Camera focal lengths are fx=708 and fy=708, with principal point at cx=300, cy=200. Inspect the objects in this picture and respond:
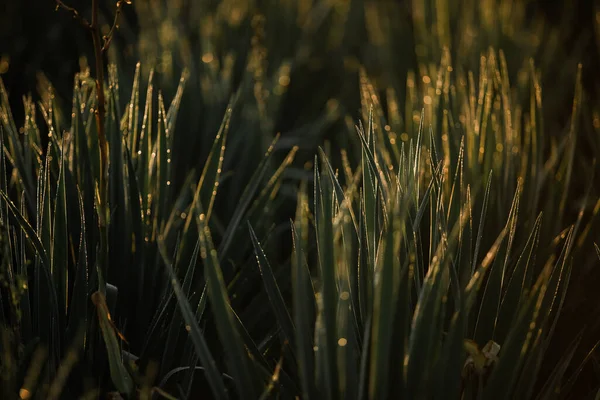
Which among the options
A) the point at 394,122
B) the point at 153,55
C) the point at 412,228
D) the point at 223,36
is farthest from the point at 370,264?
the point at 223,36

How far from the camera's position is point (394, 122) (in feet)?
4.55

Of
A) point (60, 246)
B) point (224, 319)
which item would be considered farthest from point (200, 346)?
point (60, 246)

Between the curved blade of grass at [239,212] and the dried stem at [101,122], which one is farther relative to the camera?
the curved blade of grass at [239,212]

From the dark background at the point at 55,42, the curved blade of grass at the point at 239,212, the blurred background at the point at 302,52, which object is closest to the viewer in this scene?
the curved blade of grass at the point at 239,212

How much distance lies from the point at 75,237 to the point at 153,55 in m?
0.91

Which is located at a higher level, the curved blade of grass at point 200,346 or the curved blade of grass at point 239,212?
the curved blade of grass at point 239,212

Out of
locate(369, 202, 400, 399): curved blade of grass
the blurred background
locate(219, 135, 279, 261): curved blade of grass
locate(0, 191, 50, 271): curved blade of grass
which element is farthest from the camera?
the blurred background

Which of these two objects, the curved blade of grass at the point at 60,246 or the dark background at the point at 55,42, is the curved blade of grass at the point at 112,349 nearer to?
the curved blade of grass at the point at 60,246

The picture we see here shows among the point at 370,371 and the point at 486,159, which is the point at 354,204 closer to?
the point at 486,159

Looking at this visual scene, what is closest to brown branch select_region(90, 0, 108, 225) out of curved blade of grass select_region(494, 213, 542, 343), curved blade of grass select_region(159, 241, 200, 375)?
curved blade of grass select_region(159, 241, 200, 375)

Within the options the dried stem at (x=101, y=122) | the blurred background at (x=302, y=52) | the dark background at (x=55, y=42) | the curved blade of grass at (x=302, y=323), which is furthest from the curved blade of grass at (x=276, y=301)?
the dark background at (x=55, y=42)

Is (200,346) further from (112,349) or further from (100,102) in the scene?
(100,102)

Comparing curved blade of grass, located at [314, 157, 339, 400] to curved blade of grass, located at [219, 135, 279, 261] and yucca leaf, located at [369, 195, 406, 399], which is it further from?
curved blade of grass, located at [219, 135, 279, 261]

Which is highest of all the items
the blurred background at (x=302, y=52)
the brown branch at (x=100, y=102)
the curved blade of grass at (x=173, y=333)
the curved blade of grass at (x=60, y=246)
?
the blurred background at (x=302, y=52)
